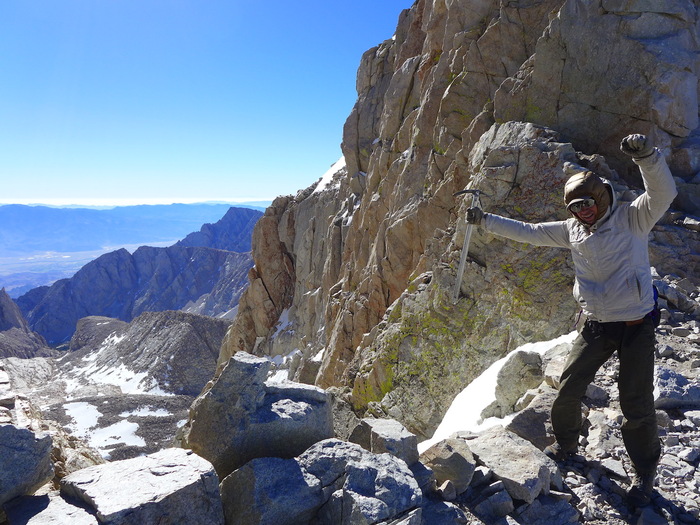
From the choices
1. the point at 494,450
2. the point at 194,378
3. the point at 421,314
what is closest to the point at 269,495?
the point at 494,450

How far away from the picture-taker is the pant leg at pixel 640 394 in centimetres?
560

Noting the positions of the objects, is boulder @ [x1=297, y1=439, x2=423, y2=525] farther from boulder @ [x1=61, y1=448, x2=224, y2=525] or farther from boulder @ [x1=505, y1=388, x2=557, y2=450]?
boulder @ [x1=505, y1=388, x2=557, y2=450]

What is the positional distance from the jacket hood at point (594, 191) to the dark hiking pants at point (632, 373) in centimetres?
165

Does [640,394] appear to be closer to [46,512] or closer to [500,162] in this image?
[46,512]

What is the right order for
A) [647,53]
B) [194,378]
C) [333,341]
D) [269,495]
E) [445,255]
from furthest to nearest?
[194,378]
[333,341]
[445,255]
[647,53]
[269,495]

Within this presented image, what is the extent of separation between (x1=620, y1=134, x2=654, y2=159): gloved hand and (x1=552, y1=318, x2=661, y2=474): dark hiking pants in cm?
230

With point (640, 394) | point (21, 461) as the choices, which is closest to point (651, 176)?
point (640, 394)

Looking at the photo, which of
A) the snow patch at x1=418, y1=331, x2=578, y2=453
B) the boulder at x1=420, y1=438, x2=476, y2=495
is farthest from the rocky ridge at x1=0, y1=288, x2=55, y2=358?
the boulder at x1=420, y1=438, x2=476, y2=495

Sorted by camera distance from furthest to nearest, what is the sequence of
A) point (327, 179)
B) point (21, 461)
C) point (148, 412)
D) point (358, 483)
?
point (148, 412), point (327, 179), point (358, 483), point (21, 461)

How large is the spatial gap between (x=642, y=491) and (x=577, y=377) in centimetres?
164

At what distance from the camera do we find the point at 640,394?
570 cm

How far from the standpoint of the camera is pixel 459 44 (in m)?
26.5

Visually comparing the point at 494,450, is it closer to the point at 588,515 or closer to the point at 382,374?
the point at 588,515

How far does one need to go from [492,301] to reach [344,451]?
41.2 ft
